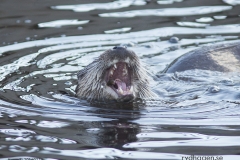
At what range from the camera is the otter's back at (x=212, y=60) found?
25.1 feet

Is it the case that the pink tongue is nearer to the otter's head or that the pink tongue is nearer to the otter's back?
the otter's head

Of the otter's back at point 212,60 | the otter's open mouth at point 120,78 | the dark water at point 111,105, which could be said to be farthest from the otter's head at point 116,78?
the otter's back at point 212,60

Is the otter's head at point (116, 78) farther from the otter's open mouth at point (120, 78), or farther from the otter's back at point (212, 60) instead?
the otter's back at point (212, 60)

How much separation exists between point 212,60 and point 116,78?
1680 millimetres

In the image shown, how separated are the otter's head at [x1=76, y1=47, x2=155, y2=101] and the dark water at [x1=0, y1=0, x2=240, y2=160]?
0.17 meters

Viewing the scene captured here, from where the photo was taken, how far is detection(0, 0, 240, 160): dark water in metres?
4.96

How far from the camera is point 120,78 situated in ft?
21.5

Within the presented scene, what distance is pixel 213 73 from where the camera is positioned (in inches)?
295

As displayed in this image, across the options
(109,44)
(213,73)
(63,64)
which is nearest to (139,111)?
(213,73)

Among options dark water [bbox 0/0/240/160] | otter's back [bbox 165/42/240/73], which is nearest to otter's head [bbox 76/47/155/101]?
dark water [bbox 0/0/240/160]

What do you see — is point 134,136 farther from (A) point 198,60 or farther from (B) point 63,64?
(B) point 63,64

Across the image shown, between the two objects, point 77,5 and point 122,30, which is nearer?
point 122,30

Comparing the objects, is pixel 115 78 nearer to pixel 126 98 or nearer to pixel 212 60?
pixel 126 98

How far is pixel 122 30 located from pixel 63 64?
5.82ft
